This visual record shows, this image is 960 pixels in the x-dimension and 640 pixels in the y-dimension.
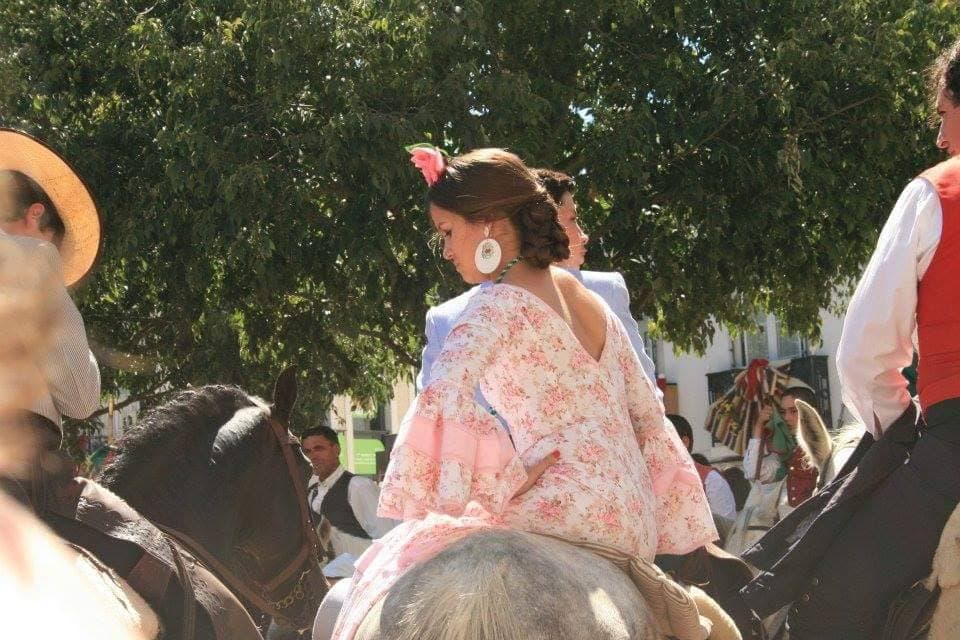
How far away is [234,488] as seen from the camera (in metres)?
4.42

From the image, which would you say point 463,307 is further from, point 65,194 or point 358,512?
point 358,512

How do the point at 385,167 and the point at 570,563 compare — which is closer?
the point at 570,563

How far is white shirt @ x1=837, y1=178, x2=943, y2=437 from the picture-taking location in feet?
11.6

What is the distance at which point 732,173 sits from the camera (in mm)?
11961

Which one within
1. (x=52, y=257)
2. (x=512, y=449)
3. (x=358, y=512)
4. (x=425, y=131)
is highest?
(x=425, y=131)

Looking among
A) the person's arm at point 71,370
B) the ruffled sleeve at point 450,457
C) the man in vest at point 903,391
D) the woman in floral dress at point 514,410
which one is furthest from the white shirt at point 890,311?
the person's arm at point 71,370

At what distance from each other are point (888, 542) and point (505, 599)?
1.57 metres

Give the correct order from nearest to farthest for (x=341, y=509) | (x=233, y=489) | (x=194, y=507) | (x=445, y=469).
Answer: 1. (x=445, y=469)
2. (x=194, y=507)
3. (x=233, y=489)
4. (x=341, y=509)

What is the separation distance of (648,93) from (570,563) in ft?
32.0

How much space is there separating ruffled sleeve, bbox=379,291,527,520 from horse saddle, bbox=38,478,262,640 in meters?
0.95

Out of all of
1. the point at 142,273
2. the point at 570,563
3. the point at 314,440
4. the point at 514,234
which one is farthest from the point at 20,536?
the point at 142,273

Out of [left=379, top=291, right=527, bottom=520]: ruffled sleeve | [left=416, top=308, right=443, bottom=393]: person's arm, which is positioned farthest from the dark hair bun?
[left=416, top=308, right=443, bottom=393]: person's arm

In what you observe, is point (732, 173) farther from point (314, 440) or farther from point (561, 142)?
point (314, 440)

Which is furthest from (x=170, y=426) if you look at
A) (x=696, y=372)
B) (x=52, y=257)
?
(x=696, y=372)
